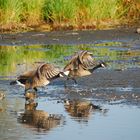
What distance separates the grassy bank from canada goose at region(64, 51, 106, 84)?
8.03 metres

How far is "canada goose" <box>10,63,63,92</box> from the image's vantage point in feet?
40.6

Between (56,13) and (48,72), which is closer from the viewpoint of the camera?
(48,72)

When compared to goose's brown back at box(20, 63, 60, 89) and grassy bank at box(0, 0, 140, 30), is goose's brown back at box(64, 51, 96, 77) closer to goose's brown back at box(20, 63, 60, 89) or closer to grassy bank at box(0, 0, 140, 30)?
goose's brown back at box(20, 63, 60, 89)

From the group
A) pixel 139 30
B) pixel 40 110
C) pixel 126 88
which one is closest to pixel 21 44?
pixel 139 30

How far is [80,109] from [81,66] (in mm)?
2836

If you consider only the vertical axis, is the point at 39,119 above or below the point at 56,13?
below

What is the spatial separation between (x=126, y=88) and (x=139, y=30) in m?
9.73

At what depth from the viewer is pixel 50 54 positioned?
18250 mm

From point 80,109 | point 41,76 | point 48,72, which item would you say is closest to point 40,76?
point 41,76

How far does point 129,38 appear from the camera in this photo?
70.7ft

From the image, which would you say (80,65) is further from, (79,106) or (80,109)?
(80,109)

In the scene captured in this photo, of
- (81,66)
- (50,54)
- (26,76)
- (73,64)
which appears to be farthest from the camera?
(50,54)

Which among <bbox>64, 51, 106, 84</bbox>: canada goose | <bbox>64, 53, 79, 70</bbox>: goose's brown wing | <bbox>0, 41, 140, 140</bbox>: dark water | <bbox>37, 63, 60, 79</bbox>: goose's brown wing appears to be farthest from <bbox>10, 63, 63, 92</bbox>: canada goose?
<bbox>64, 53, 79, 70</bbox>: goose's brown wing

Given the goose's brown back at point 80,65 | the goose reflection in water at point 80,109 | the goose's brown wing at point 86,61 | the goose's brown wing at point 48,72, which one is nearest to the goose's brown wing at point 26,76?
the goose's brown wing at point 48,72
